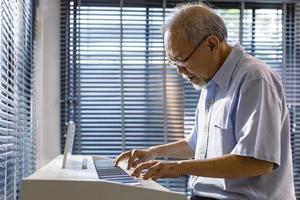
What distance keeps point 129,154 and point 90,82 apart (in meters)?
1.38

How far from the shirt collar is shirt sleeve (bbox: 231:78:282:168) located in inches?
4.7

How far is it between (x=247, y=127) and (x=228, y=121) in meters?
0.09

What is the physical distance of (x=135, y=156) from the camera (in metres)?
1.68

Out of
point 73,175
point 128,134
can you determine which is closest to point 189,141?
point 73,175

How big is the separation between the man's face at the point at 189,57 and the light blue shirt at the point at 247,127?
55 millimetres

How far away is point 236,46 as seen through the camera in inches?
63.4

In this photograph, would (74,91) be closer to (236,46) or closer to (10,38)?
(10,38)

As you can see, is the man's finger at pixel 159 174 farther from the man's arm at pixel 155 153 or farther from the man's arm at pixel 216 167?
the man's arm at pixel 155 153

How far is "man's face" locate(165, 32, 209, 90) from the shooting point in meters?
1.58

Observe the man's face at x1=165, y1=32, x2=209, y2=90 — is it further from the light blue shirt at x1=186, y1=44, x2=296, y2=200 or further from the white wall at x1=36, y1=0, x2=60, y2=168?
the white wall at x1=36, y1=0, x2=60, y2=168

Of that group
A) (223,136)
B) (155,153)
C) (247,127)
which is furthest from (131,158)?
(247,127)

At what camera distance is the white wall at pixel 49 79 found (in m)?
2.91

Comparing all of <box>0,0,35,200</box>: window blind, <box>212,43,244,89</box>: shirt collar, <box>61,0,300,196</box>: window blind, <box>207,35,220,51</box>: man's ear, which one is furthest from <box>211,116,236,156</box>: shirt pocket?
<box>61,0,300,196</box>: window blind

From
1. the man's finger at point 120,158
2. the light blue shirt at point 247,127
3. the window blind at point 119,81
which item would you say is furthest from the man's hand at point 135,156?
the window blind at point 119,81
